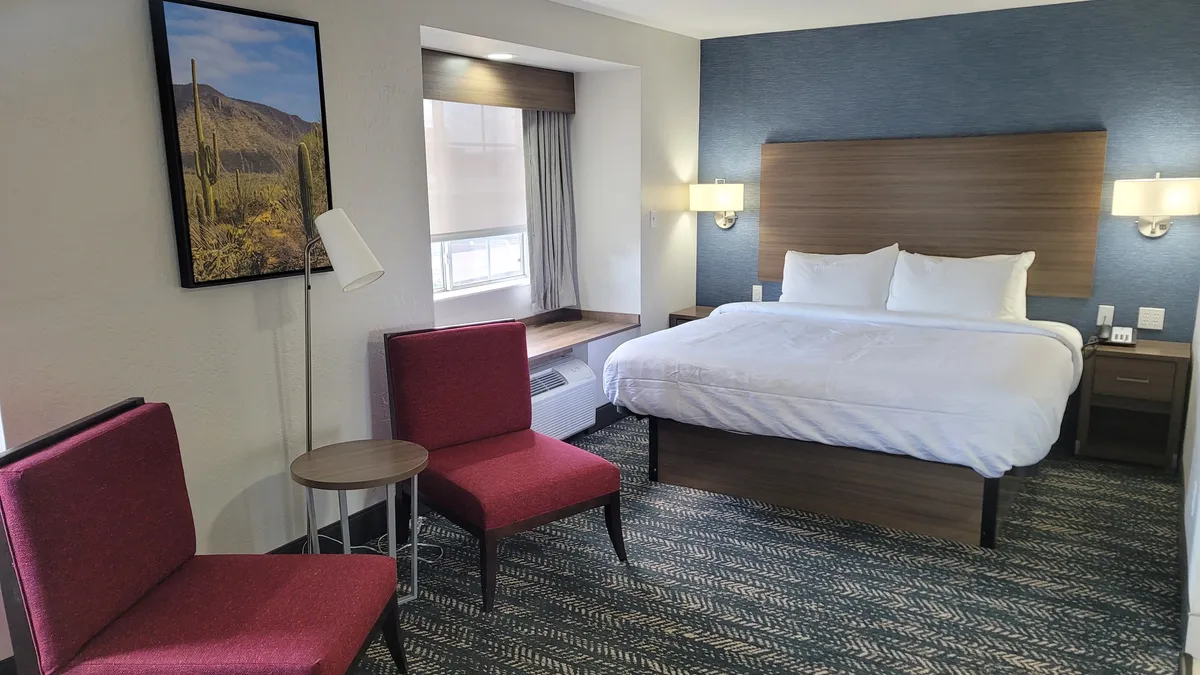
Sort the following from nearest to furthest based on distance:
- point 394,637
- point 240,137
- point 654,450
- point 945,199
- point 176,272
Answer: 1. point 394,637
2. point 176,272
3. point 240,137
4. point 654,450
5. point 945,199

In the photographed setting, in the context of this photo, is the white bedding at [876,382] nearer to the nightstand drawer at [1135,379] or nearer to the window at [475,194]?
the nightstand drawer at [1135,379]

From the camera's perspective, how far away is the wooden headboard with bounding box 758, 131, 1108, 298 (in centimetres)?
427

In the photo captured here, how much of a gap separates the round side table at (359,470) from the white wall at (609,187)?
2.35m

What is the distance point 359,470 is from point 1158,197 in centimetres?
387

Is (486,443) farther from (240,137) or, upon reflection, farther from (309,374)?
(240,137)

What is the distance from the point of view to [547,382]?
4.19 m

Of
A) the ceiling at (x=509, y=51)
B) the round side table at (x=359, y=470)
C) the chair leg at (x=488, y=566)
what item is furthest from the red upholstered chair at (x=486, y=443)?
the ceiling at (x=509, y=51)

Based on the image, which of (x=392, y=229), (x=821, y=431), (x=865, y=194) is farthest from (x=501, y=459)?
(x=865, y=194)

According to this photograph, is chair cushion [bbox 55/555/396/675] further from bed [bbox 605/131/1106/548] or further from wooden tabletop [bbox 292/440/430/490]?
bed [bbox 605/131/1106/548]

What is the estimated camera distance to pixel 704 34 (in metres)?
5.07

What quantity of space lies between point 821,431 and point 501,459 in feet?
4.20

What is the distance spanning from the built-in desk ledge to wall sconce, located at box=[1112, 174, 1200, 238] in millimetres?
2591

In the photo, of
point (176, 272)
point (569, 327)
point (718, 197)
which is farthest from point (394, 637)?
Result: point (718, 197)

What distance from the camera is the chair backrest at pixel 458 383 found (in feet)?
9.91
